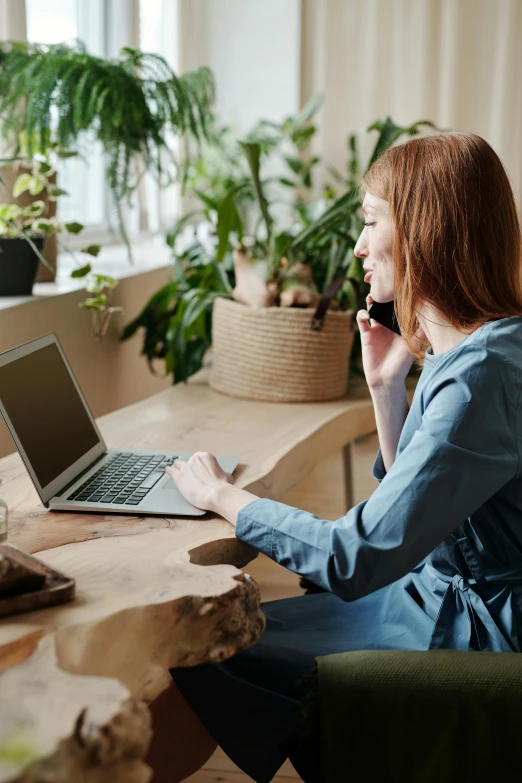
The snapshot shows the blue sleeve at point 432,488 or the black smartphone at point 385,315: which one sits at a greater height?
the black smartphone at point 385,315

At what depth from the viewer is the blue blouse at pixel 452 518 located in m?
1.01

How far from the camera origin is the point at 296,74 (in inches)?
144

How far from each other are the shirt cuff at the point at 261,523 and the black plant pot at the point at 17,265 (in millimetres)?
1009

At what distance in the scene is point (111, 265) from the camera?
8.79 feet

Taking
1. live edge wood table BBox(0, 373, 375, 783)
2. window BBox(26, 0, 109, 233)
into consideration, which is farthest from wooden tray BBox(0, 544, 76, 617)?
window BBox(26, 0, 109, 233)

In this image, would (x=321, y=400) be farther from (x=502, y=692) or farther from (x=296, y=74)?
(x=296, y=74)

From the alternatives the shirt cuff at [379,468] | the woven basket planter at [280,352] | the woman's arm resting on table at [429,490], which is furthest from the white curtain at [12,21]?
the woman's arm resting on table at [429,490]

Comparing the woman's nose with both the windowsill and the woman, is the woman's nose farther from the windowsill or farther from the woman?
the windowsill

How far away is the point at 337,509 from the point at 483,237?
2.02 meters

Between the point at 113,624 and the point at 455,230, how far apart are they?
64 cm

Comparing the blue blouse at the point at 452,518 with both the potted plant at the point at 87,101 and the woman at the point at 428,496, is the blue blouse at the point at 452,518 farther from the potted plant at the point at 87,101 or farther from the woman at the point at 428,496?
the potted plant at the point at 87,101

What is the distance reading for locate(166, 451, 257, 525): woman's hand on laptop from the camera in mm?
1200

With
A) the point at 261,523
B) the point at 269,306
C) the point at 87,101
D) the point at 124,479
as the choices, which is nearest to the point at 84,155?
the point at 87,101

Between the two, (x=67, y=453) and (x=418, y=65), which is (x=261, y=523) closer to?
(x=67, y=453)
